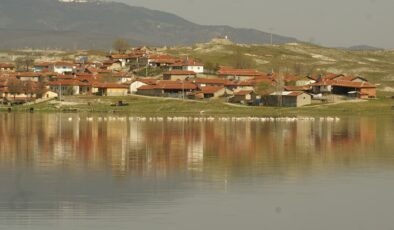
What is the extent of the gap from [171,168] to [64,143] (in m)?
15.0

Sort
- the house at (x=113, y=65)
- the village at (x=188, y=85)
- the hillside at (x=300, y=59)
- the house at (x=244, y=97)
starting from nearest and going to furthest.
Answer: the house at (x=244, y=97)
the village at (x=188, y=85)
the house at (x=113, y=65)
the hillside at (x=300, y=59)

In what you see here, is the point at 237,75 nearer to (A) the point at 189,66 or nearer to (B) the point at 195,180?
(A) the point at 189,66

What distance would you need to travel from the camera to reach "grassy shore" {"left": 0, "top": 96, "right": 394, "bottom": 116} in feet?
298

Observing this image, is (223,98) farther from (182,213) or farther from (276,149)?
(182,213)

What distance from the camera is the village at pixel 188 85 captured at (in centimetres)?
10119

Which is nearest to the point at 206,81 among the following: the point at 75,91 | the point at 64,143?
the point at 75,91

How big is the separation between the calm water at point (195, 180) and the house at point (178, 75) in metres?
53.0

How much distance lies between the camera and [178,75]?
115750 mm

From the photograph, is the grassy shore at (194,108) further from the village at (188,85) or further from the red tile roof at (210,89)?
the red tile roof at (210,89)

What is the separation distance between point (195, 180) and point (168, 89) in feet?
229

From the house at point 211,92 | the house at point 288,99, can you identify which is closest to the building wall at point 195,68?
the house at point 211,92

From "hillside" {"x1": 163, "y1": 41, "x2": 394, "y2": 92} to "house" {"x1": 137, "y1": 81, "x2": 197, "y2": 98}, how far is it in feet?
102

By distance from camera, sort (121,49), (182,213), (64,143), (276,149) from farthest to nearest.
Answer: (121,49), (64,143), (276,149), (182,213)

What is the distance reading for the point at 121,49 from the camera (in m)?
150
